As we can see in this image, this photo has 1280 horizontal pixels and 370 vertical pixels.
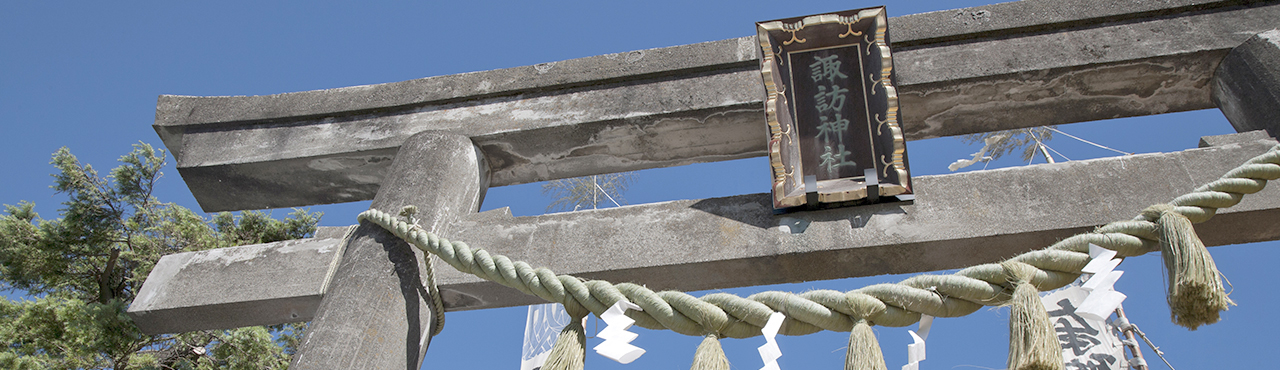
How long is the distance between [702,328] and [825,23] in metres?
1.54

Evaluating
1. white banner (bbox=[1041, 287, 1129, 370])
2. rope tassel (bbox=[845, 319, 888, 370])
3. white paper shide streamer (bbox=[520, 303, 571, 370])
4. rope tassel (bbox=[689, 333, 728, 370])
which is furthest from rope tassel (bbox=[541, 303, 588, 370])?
white paper shide streamer (bbox=[520, 303, 571, 370])

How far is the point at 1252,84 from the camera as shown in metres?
2.95

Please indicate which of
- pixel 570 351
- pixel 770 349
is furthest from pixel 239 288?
pixel 770 349

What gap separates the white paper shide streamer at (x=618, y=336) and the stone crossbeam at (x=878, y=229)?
2.27ft

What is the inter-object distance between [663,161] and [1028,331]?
6.64 ft

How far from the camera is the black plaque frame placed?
296cm

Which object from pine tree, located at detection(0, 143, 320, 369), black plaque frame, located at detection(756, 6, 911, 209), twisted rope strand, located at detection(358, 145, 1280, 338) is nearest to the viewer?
twisted rope strand, located at detection(358, 145, 1280, 338)

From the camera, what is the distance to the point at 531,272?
2457 mm

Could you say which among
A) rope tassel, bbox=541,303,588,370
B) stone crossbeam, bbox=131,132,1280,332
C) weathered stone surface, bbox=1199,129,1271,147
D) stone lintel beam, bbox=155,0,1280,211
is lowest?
rope tassel, bbox=541,303,588,370

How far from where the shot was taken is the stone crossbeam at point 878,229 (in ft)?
9.07

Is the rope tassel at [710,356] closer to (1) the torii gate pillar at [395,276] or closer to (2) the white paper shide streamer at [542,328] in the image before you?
(1) the torii gate pillar at [395,276]

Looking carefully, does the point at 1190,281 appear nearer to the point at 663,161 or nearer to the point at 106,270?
the point at 663,161

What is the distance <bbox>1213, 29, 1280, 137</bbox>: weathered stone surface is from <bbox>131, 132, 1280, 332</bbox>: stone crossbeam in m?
0.12

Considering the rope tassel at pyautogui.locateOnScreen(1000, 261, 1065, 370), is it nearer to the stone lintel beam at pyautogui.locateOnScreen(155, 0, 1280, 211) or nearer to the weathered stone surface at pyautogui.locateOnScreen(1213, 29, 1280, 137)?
the stone lintel beam at pyautogui.locateOnScreen(155, 0, 1280, 211)
